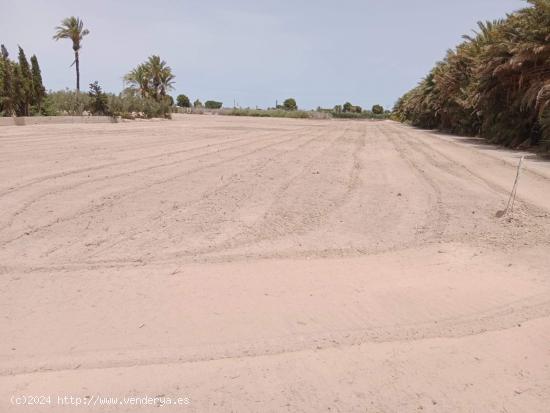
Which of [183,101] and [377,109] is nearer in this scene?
[183,101]

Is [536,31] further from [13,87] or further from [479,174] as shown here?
[13,87]

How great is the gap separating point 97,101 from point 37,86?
Answer: 179 inches

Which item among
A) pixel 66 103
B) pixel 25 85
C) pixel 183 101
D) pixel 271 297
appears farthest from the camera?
pixel 183 101

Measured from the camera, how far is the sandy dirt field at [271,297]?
295 centimetres

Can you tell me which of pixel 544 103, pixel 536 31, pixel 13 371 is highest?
pixel 536 31

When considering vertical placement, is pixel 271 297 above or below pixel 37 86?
below

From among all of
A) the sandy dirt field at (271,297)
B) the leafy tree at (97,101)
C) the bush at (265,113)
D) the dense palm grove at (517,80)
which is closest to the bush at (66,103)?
the leafy tree at (97,101)

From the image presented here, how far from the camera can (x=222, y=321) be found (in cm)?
374

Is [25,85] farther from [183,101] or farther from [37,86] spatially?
[183,101]

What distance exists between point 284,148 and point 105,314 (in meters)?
12.5

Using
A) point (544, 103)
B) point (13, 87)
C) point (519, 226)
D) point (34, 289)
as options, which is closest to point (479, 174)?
point (519, 226)

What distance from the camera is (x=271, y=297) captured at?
4176mm

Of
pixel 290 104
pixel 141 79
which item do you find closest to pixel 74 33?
pixel 141 79

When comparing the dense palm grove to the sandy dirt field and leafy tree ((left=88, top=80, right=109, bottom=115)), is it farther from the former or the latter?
leafy tree ((left=88, top=80, right=109, bottom=115))
